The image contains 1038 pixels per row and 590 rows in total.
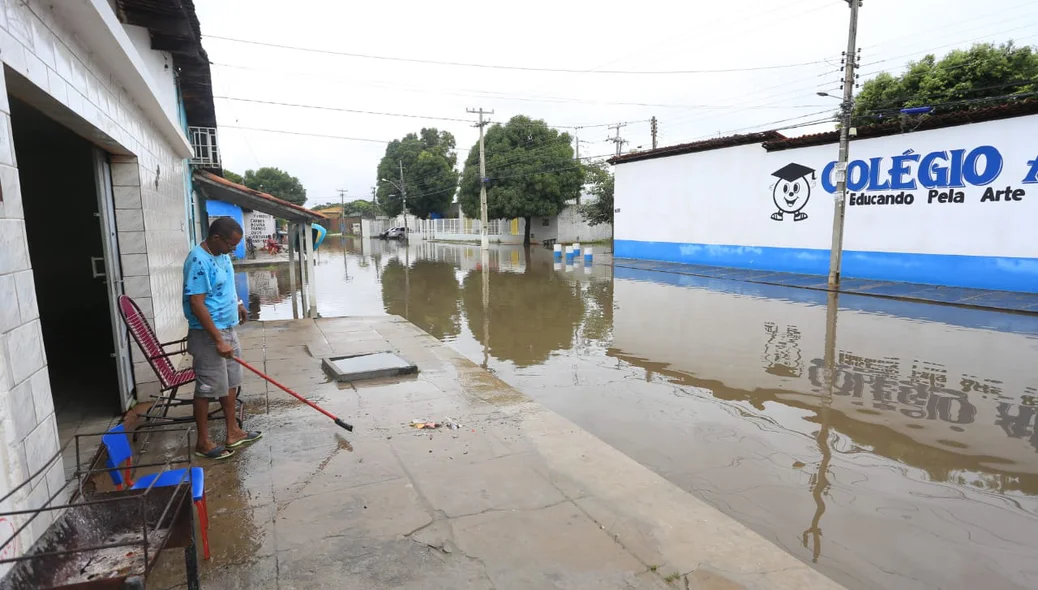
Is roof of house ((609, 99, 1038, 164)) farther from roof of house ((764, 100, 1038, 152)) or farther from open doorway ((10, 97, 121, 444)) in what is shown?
open doorway ((10, 97, 121, 444))

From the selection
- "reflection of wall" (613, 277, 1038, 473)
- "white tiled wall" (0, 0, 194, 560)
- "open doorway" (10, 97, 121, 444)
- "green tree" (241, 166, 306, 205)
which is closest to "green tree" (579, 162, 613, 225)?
"reflection of wall" (613, 277, 1038, 473)

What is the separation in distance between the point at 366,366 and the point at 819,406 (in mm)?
4883

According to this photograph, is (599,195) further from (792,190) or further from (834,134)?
(834,134)

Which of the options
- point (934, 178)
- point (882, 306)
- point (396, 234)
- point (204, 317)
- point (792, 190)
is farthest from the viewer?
point (396, 234)

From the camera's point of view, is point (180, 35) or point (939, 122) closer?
point (180, 35)

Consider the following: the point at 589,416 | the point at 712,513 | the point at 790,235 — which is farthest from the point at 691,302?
the point at 712,513

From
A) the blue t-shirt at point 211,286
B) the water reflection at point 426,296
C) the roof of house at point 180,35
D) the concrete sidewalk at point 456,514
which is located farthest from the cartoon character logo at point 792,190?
the blue t-shirt at point 211,286

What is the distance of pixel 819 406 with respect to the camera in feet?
19.3

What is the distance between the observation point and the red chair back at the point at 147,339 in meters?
4.09

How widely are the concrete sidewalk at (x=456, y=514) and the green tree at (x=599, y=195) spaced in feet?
101

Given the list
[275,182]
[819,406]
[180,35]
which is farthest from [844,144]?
[275,182]

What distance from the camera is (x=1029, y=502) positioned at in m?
3.93

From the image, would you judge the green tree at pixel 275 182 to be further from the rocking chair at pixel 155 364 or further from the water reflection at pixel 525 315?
the rocking chair at pixel 155 364

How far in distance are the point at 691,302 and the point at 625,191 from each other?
11.8m
